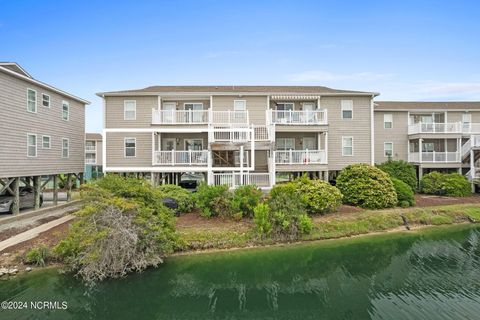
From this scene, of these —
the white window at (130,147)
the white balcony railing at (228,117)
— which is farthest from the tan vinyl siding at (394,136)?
the white window at (130,147)

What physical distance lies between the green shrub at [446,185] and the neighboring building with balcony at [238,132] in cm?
533

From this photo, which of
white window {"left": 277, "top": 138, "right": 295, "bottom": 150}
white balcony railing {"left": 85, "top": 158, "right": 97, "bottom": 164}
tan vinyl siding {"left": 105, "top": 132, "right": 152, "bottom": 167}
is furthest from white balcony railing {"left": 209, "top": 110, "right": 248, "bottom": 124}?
white balcony railing {"left": 85, "top": 158, "right": 97, "bottom": 164}

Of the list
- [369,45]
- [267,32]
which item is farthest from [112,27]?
[369,45]

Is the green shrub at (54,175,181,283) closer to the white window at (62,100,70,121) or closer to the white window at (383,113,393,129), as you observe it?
the white window at (62,100,70,121)

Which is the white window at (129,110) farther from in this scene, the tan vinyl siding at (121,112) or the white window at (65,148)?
the white window at (65,148)

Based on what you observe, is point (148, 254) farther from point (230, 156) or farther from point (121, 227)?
point (230, 156)

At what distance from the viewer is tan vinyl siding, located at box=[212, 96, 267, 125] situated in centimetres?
2128

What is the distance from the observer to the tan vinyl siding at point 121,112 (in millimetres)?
20688

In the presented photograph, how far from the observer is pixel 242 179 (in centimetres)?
1711

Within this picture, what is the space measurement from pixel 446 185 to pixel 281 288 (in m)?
18.9

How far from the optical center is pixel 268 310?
838 cm

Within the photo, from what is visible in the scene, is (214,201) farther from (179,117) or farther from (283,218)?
(179,117)

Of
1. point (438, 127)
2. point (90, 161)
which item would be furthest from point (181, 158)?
point (90, 161)

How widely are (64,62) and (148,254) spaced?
20.2 metres
